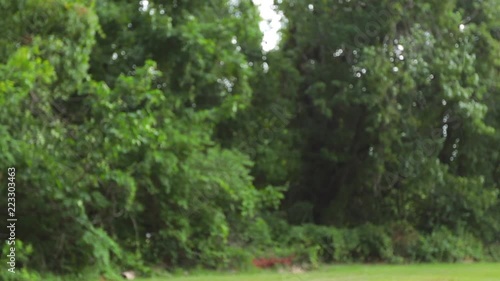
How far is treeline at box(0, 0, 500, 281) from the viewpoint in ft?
48.1

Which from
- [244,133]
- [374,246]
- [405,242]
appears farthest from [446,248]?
[244,133]

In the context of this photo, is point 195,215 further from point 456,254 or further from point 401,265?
point 456,254

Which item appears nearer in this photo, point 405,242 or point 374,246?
point 374,246

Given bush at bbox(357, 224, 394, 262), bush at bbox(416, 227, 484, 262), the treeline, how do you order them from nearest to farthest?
the treeline, bush at bbox(357, 224, 394, 262), bush at bbox(416, 227, 484, 262)

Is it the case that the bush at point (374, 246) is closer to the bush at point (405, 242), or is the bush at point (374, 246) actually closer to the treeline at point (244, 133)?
the treeline at point (244, 133)

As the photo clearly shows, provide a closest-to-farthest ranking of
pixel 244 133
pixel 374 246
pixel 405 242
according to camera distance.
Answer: pixel 244 133
pixel 374 246
pixel 405 242

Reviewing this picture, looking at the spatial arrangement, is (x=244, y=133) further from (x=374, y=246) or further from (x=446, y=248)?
(x=446, y=248)

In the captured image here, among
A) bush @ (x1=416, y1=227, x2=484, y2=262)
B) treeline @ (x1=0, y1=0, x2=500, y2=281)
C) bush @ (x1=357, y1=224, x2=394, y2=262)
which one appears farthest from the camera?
bush @ (x1=416, y1=227, x2=484, y2=262)

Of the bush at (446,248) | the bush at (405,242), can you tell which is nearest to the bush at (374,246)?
the bush at (405,242)

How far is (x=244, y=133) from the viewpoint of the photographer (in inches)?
908

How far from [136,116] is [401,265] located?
10.4 metres

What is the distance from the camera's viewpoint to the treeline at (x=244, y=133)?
577 inches

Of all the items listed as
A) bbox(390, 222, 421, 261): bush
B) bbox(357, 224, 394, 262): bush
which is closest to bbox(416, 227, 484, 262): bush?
bbox(390, 222, 421, 261): bush

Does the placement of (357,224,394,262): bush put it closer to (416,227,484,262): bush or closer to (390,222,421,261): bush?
(390,222,421,261): bush
